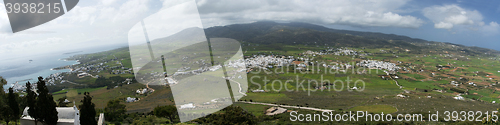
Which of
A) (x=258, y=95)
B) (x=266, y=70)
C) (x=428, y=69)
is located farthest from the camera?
(x=428, y=69)

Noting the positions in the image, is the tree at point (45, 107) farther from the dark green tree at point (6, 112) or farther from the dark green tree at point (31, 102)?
the dark green tree at point (6, 112)

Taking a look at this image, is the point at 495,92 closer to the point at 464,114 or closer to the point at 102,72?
the point at 464,114

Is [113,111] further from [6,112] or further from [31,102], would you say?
[31,102]

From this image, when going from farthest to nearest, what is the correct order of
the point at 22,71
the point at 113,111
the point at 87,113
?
1. the point at 22,71
2. the point at 113,111
3. the point at 87,113

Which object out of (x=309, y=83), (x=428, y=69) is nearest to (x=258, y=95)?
(x=309, y=83)

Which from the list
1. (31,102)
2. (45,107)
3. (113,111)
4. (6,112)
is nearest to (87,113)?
(45,107)

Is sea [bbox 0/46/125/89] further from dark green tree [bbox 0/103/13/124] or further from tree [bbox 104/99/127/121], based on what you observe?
dark green tree [bbox 0/103/13/124]

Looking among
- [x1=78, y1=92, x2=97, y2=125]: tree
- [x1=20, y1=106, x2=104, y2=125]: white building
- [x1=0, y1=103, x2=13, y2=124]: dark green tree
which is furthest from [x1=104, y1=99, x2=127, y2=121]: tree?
[x1=78, y1=92, x2=97, y2=125]: tree

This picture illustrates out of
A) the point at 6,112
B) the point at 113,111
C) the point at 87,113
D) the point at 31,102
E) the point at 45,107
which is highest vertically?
the point at 31,102
